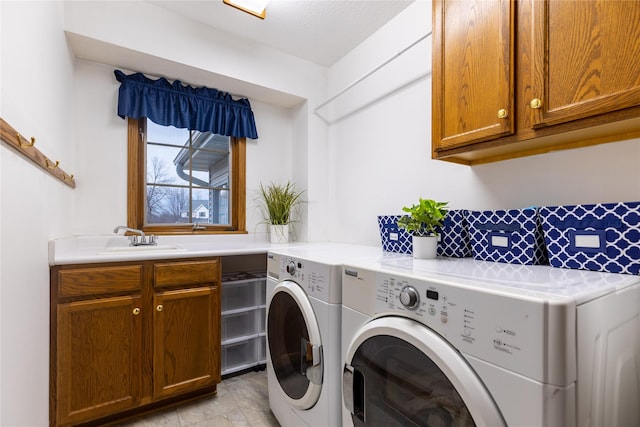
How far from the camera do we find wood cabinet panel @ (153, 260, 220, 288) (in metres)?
1.74

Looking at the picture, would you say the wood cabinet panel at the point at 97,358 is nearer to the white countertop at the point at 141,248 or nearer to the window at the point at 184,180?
the white countertop at the point at 141,248

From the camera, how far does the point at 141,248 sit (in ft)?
6.84

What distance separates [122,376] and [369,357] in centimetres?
143

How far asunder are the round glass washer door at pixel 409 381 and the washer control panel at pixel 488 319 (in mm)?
46

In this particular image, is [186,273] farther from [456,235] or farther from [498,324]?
[498,324]

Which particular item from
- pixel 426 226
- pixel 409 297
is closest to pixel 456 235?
pixel 426 226

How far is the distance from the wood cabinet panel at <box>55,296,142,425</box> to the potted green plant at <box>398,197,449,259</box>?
1.54m

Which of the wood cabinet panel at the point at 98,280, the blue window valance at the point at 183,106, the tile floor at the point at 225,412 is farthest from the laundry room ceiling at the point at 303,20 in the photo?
the tile floor at the point at 225,412

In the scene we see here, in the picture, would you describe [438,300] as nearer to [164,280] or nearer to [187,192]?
[164,280]

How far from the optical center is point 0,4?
961mm

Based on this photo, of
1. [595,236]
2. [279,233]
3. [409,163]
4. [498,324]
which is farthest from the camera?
[279,233]

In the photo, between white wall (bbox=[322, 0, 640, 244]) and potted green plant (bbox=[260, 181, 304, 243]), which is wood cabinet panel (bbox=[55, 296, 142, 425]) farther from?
white wall (bbox=[322, 0, 640, 244])

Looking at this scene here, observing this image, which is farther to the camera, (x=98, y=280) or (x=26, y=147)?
(x=98, y=280)

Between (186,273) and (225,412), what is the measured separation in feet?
2.80
